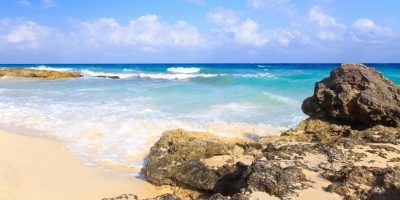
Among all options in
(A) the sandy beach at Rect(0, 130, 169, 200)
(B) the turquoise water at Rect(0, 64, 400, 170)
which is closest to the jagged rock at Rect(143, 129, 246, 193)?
(A) the sandy beach at Rect(0, 130, 169, 200)

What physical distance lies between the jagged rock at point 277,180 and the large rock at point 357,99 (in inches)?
117

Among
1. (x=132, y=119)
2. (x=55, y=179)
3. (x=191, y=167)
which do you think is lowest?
(x=55, y=179)

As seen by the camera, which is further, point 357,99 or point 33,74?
point 33,74

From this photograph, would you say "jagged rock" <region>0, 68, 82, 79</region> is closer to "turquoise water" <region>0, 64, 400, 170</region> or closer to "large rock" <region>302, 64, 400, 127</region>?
"turquoise water" <region>0, 64, 400, 170</region>

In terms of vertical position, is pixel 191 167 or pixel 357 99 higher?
pixel 357 99

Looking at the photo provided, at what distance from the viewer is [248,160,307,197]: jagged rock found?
338 centimetres

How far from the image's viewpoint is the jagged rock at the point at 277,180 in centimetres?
338

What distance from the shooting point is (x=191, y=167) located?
4754mm

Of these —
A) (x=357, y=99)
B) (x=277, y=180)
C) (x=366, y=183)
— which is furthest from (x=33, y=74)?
(x=366, y=183)

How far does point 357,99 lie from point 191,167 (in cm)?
297

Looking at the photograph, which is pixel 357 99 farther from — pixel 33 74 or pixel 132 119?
pixel 33 74

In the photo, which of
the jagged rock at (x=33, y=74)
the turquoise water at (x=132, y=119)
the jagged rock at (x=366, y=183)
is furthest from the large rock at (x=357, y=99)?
the jagged rock at (x=33, y=74)

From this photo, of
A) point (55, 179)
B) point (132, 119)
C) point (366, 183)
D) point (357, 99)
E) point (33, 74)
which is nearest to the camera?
point (366, 183)

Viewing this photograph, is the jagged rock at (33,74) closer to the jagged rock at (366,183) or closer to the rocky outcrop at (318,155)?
the rocky outcrop at (318,155)
